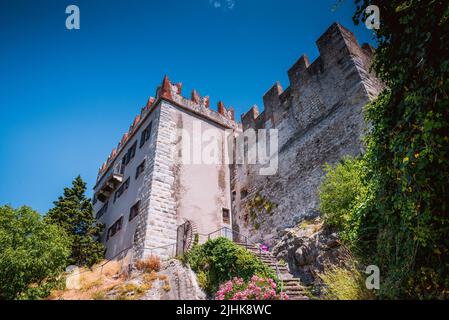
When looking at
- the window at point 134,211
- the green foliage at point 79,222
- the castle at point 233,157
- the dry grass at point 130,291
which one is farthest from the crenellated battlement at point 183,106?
the dry grass at point 130,291

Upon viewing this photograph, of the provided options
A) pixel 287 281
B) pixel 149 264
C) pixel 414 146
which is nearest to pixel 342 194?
pixel 287 281

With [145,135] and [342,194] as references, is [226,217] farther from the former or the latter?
[342,194]

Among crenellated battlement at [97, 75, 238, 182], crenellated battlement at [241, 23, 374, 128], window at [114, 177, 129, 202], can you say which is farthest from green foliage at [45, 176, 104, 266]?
crenellated battlement at [241, 23, 374, 128]

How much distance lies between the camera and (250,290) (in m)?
8.61

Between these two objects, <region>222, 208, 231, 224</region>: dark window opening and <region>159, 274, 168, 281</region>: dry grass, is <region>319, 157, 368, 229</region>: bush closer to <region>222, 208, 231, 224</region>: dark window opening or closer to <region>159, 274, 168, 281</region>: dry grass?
<region>159, 274, 168, 281</region>: dry grass

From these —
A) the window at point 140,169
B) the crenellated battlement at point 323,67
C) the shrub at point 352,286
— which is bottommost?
the shrub at point 352,286

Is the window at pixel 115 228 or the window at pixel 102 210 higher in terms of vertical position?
the window at pixel 102 210

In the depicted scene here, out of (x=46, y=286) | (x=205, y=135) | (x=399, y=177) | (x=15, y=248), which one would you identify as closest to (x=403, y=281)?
(x=399, y=177)

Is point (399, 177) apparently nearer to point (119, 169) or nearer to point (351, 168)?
point (351, 168)

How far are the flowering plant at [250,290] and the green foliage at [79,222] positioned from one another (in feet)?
33.2

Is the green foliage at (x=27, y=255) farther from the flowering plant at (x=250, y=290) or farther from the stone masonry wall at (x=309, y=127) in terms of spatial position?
the stone masonry wall at (x=309, y=127)

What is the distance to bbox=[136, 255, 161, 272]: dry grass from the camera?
12800mm

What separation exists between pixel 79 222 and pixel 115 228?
2.92 m

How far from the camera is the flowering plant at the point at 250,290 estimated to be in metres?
8.39
